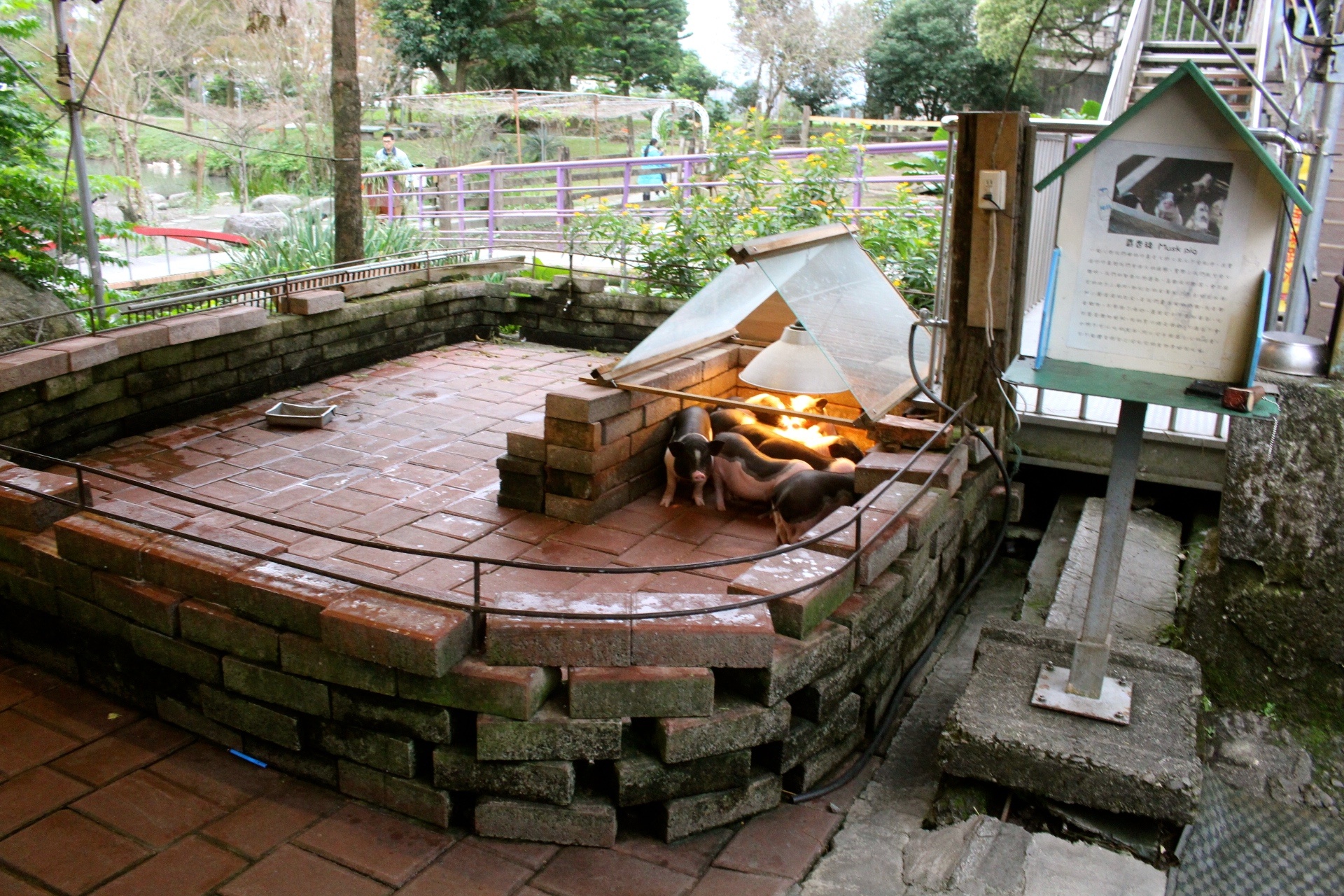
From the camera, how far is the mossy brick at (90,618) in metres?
4.32

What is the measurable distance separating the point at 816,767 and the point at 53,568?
3391 millimetres

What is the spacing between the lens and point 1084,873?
3191 mm

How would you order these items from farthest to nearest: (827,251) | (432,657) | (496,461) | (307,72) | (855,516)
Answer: (307,72)
(827,251)
(496,461)
(855,516)
(432,657)

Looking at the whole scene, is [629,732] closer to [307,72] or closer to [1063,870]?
[1063,870]

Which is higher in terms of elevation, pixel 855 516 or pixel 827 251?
pixel 827 251

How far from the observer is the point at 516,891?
3377 mm

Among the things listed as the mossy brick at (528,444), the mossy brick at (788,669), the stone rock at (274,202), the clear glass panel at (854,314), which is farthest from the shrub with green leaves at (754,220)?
the stone rock at (274,202)

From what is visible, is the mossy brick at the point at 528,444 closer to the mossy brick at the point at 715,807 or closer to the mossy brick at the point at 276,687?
the mossy brick at the point at 276,687

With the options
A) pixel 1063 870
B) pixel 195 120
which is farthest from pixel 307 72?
pixel 1063 870

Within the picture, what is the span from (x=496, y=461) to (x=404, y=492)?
0.63 meters

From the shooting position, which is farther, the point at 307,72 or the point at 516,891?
the point at 307,72

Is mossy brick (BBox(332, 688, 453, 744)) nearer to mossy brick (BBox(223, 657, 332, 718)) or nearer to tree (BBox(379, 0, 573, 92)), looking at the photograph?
mossy brick (BBox(223, 657, 332, 718))

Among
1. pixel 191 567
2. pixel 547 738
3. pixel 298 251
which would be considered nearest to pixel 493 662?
pixel 547 738

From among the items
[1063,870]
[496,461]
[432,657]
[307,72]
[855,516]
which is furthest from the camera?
[307,72]
